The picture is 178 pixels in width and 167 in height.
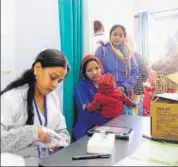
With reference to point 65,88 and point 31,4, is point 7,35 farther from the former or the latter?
point 65,88

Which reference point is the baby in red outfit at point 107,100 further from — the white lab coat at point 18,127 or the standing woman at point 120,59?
the white lab coat at point 18,127

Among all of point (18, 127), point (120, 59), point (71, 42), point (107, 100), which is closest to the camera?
point (18, 127)

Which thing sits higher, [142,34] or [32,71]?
[142,34]

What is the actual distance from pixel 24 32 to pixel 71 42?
53 cm

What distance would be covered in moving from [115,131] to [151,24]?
1.07 metres

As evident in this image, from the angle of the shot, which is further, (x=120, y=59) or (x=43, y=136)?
(x=120, y=59)

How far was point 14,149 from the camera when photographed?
1.08m

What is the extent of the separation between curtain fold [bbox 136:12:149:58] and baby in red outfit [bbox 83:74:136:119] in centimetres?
36

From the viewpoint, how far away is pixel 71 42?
1712 millimetres

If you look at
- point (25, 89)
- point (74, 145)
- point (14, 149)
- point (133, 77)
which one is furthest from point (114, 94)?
point (14, 149)

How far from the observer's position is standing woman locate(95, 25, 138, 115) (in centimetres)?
220

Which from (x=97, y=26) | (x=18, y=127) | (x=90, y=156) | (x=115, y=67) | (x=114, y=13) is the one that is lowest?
(x=90, y=156)

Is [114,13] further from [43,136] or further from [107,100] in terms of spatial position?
[43,136]

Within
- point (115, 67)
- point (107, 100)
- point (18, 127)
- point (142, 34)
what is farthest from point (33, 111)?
point (142, 34)
